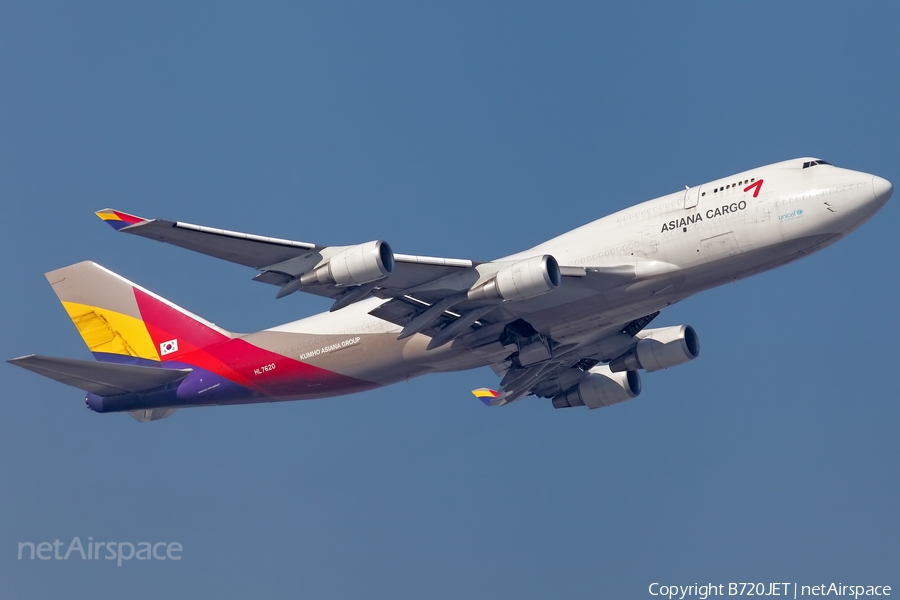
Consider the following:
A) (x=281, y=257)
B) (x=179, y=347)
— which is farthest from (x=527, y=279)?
(x=179, y=347)

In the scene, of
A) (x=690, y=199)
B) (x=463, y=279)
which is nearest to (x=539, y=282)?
(x=463, y=279)

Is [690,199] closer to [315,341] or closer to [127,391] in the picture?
[315,341]

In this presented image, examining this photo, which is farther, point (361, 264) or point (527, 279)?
point (527, 279)

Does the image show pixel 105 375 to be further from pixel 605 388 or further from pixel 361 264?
pixel 605 388

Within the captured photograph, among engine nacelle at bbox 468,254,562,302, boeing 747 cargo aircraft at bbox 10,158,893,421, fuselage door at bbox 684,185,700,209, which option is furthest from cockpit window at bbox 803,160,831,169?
engine nacelle at bbox 468,254,562,302

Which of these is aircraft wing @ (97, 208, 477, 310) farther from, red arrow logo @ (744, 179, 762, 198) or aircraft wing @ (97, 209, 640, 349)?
red arrow logo @ (744, 179, 762, 198)
